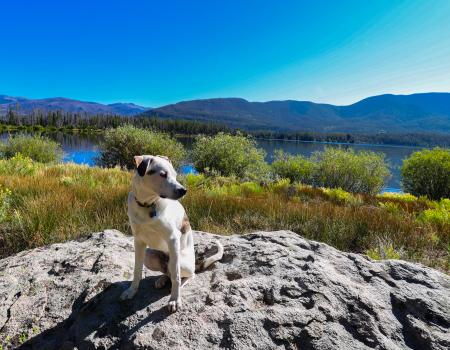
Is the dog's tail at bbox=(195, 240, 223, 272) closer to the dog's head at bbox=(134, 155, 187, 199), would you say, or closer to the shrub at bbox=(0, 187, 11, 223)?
the dog's head at bbox=(134, 155, 187, 199)

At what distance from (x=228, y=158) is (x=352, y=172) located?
728cm

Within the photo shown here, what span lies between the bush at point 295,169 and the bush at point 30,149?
48.1 feet

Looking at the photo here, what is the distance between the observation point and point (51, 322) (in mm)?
2715

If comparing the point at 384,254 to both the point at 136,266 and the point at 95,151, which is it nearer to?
the point at 136,266

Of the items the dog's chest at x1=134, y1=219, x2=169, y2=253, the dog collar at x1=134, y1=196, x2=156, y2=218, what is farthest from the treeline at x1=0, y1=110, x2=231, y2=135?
the dog collar at x1=134, y1=196, x2=156, y2=218

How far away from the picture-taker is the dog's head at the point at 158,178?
218 centimetres

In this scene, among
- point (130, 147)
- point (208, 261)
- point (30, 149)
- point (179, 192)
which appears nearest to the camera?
point (179, 192)

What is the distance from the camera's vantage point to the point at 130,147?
20016mm

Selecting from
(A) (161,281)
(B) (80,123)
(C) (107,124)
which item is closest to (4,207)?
(A) (161,281)

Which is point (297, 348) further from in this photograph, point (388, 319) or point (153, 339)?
point (153, 339)

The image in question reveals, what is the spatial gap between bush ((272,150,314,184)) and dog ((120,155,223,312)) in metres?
15.9

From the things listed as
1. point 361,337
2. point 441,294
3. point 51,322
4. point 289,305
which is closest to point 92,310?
point 51,322

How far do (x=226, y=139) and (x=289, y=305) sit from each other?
17600mm

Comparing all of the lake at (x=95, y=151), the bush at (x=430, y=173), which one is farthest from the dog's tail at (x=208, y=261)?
the bush at (x=430, y=173)
